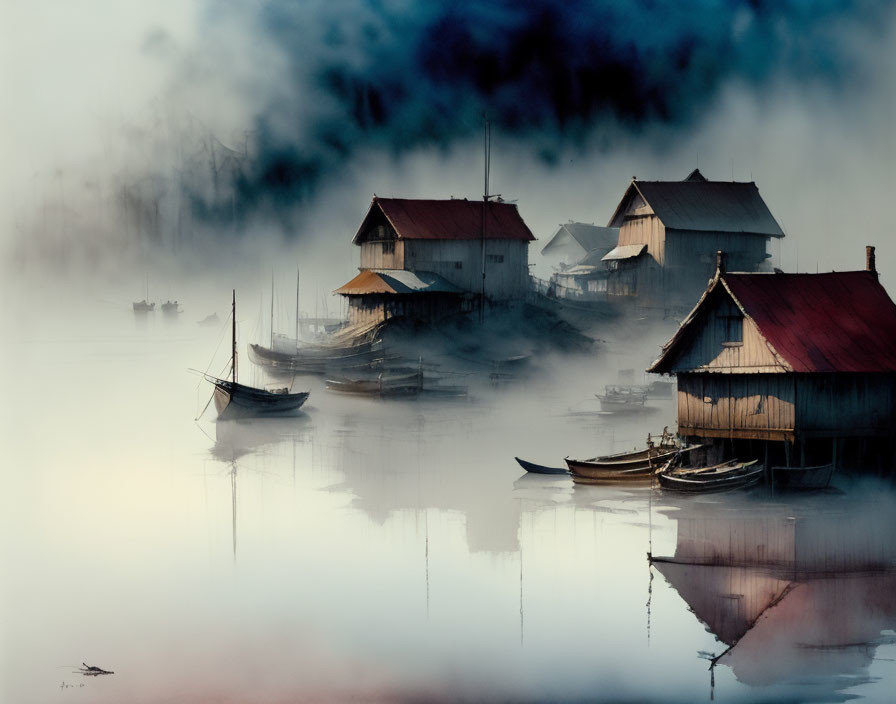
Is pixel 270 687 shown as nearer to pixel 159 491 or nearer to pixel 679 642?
pixel 679 642

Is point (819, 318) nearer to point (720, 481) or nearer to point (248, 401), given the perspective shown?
point (720, 481)

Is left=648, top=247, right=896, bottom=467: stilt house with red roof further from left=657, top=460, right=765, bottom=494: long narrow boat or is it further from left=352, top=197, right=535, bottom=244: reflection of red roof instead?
left=352, top=197, right=535, bottom=244: reflection of red roof

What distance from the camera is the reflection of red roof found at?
2940 inches

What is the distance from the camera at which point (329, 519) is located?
115 ft

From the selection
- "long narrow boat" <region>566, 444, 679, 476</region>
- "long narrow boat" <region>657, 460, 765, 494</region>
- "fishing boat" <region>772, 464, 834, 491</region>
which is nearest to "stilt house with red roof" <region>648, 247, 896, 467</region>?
"fishing boat" <region>772, 464, 834, 491</region>

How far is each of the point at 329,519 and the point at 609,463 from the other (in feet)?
31.1

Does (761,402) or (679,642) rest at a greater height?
(761,402)

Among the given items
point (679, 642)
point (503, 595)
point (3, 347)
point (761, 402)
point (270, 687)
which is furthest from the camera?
point (3, 347)

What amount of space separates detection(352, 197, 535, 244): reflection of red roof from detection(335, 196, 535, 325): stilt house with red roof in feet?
0.19

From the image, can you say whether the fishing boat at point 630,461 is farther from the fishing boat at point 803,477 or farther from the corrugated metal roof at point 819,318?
the fishing boat at point 803,477

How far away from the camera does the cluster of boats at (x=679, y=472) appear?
36.9 m

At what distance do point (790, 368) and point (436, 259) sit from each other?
1588 inches

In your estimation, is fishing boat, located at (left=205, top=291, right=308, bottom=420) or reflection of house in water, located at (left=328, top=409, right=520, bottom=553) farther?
fishing boat, located at (left=205, top=291, right=308, bottom=420)

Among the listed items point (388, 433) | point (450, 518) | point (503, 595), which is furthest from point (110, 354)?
point (503, 595)
